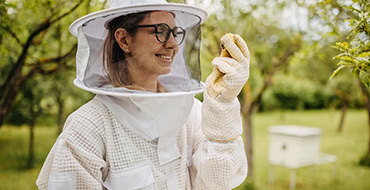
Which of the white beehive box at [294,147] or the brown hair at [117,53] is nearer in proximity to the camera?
the brown hair at [117,53]

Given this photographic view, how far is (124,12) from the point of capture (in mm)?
1306

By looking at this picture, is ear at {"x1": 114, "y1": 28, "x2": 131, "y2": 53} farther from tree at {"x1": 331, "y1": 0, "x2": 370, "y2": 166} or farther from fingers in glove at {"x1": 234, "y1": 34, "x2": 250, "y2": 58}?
tree at {"x1": 331, "y1": 0, "x2": 370, "y2": 166}

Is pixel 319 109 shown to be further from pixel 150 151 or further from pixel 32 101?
pixel 150 151

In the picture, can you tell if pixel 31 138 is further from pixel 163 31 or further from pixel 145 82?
pixel 163 31

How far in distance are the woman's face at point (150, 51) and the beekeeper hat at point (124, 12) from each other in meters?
0.07

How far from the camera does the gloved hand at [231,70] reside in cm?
124

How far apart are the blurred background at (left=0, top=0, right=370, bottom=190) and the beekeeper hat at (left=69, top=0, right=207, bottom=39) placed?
665 millimetres

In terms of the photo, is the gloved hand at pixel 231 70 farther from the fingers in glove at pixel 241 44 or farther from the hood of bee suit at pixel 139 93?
the hood of bee suit at pixel 139 93

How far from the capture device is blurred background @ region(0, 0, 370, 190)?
110 inches

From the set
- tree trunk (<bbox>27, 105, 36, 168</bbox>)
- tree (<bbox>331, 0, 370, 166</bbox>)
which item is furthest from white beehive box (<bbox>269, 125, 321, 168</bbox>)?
tree trunk (<bbox>27, 105, 36, 168</bbox>)

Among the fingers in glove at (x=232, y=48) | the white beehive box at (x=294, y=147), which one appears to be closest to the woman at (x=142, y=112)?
the fingers in glove at (x=232, y=48)

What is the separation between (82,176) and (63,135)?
182mm

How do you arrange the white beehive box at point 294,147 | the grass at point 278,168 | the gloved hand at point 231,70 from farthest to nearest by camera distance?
1. the grass at point 278,168
2. the white beehive box at point 294,147
3. the gloved hand at point 231,70

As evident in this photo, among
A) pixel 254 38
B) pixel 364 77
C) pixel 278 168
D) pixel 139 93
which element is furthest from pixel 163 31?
pixel 278 168
